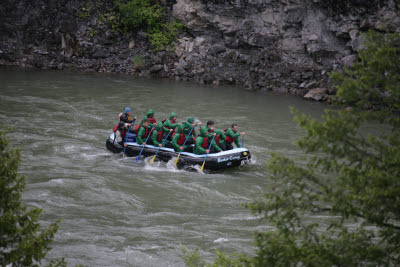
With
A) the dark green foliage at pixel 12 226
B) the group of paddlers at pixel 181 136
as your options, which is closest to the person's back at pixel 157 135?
the group of paddlers at pixel 181 136

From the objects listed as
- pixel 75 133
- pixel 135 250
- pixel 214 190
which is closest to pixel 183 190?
pixel 214 190

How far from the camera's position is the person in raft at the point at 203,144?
13.4 metres

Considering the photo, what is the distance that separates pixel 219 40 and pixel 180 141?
16449mm

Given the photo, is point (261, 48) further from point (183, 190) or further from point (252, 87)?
point (183, 190)

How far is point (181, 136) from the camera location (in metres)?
14.0

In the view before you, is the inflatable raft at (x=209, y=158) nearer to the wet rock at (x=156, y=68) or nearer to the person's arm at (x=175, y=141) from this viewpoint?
the person's arm at (x=175, y=141)

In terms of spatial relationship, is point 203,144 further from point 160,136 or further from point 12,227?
point 12,227

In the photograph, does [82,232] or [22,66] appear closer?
[82,232]

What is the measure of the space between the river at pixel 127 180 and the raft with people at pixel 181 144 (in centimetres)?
35

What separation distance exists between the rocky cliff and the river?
12.1 feet

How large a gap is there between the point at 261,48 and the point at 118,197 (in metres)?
19.2

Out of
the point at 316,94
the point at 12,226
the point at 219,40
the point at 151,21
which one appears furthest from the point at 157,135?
the point at 151,21

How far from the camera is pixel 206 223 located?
→ 10039 millimetres

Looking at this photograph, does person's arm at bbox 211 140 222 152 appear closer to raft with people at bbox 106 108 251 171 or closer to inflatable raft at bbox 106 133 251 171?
raft with people at bbox 106 108 251 171
